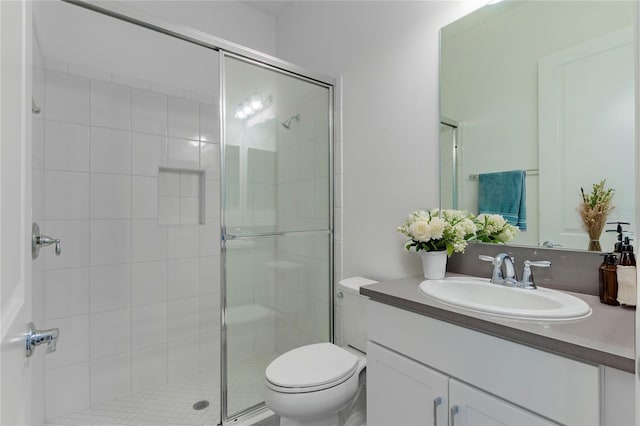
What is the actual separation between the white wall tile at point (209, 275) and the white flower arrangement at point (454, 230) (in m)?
1.49

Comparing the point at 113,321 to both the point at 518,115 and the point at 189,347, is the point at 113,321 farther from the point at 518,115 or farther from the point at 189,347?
the point at 518,115

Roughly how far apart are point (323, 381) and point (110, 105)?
6.42ft

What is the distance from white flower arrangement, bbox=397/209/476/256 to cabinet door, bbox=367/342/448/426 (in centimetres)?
47

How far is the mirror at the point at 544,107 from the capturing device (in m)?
1.07

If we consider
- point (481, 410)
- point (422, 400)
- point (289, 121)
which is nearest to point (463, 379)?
point (481, 410)

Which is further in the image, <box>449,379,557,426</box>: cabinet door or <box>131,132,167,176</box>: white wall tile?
<box>131,132,167,176</box>: white wall tile

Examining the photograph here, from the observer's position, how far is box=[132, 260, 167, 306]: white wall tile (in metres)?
2.06

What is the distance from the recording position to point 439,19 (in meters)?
1.54

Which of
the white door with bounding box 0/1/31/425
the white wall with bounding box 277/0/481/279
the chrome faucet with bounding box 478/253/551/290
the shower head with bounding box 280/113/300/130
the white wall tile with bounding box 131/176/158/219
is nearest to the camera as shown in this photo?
the white door with bounding box 0/1/31/425

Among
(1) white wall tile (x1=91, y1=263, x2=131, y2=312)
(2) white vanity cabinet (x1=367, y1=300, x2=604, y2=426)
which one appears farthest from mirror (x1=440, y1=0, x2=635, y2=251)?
(1) white wall tile (x1=91, y1=263, x2=131, y2=312)

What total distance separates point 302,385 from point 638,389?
107 centimetres

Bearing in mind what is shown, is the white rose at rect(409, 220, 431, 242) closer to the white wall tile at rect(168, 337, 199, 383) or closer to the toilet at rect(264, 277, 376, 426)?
the toilet at rect(264, 277, 376, 426)

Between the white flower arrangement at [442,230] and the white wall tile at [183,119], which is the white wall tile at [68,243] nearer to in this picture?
the white wall tile at [183,119]

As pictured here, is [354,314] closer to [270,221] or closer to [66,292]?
[270,221]
